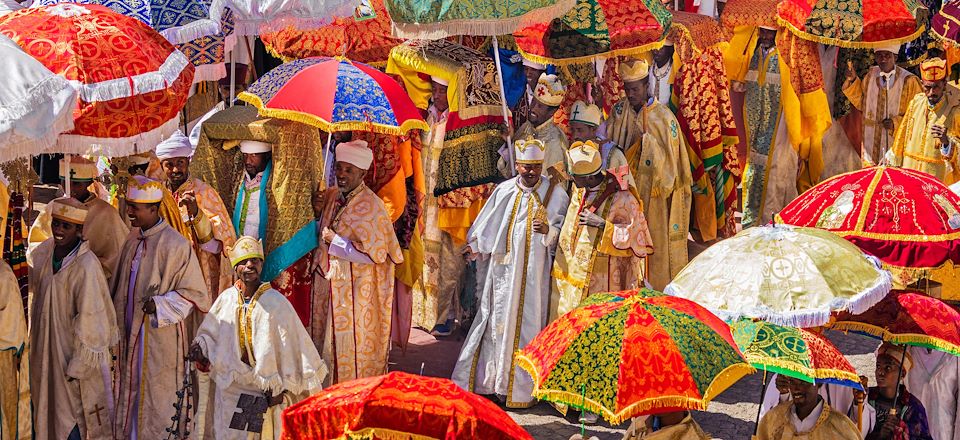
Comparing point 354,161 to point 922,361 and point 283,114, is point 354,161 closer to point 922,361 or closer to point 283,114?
point 283,114

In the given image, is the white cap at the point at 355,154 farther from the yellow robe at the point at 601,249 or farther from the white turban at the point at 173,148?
the yellow robe at the point at 601,249

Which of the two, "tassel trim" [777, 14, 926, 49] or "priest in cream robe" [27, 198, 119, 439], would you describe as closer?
"priest in cream robe" [27, 198, 119, 439]

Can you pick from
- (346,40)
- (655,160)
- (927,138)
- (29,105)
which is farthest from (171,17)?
(927,138)

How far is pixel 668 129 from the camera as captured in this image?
10516 millimetres

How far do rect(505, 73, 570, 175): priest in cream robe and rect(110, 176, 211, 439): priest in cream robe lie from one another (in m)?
2.73

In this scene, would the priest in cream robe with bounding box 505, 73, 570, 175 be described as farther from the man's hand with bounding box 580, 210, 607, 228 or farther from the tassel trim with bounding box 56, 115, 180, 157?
the tassel trim with bounding box 56, 115, 180, 157

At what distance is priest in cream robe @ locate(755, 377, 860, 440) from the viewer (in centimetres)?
710

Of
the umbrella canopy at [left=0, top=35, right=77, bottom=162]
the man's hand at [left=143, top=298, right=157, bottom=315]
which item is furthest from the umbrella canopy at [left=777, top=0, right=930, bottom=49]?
the umbrella canopy at [left=0, top=35, right=77, bottom=162]

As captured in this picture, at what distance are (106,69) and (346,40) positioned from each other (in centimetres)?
383

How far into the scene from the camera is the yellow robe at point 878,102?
13141mm

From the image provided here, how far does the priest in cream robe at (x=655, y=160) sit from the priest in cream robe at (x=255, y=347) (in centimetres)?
329

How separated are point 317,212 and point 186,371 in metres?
1.43

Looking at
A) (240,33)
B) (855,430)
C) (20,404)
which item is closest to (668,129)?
(240,33)

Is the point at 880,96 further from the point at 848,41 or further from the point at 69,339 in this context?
the point at 69,339
